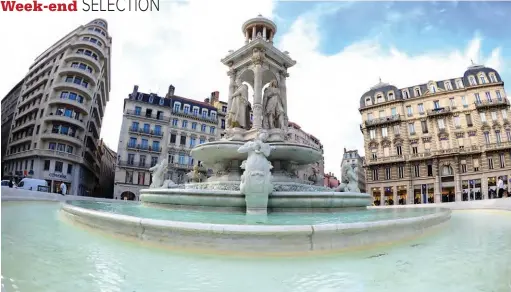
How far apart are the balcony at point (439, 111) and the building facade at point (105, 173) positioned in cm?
5815

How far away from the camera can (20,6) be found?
4070 millimetres

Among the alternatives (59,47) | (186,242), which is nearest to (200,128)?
(59,47)

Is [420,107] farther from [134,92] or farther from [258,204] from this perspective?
[134,92]

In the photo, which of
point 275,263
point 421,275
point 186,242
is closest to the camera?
point 421,275

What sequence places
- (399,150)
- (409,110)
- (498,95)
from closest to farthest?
(498,95) → (399,150) → (409,110)

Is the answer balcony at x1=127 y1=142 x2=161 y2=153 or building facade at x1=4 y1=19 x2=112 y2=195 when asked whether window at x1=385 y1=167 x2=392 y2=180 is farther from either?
building facade at x1=4 y1=19 x2=112 y2=195

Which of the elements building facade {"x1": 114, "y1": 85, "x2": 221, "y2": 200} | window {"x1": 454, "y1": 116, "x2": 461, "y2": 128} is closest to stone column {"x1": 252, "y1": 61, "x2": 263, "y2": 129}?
building facade {"x1": 114, "y1": 85, "x2": 221, "y2": 200}

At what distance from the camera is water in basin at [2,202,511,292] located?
89.2 inches

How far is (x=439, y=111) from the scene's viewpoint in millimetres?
39844

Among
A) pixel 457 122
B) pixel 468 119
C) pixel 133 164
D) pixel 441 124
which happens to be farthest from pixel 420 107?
pixel 133 164

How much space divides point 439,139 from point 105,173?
72.2 meters

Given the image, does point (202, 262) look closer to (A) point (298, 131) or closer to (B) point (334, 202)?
(B) point (334, 202)

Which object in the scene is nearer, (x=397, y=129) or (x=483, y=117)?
(x=483, y=117)

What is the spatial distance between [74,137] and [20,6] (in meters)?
39.2
